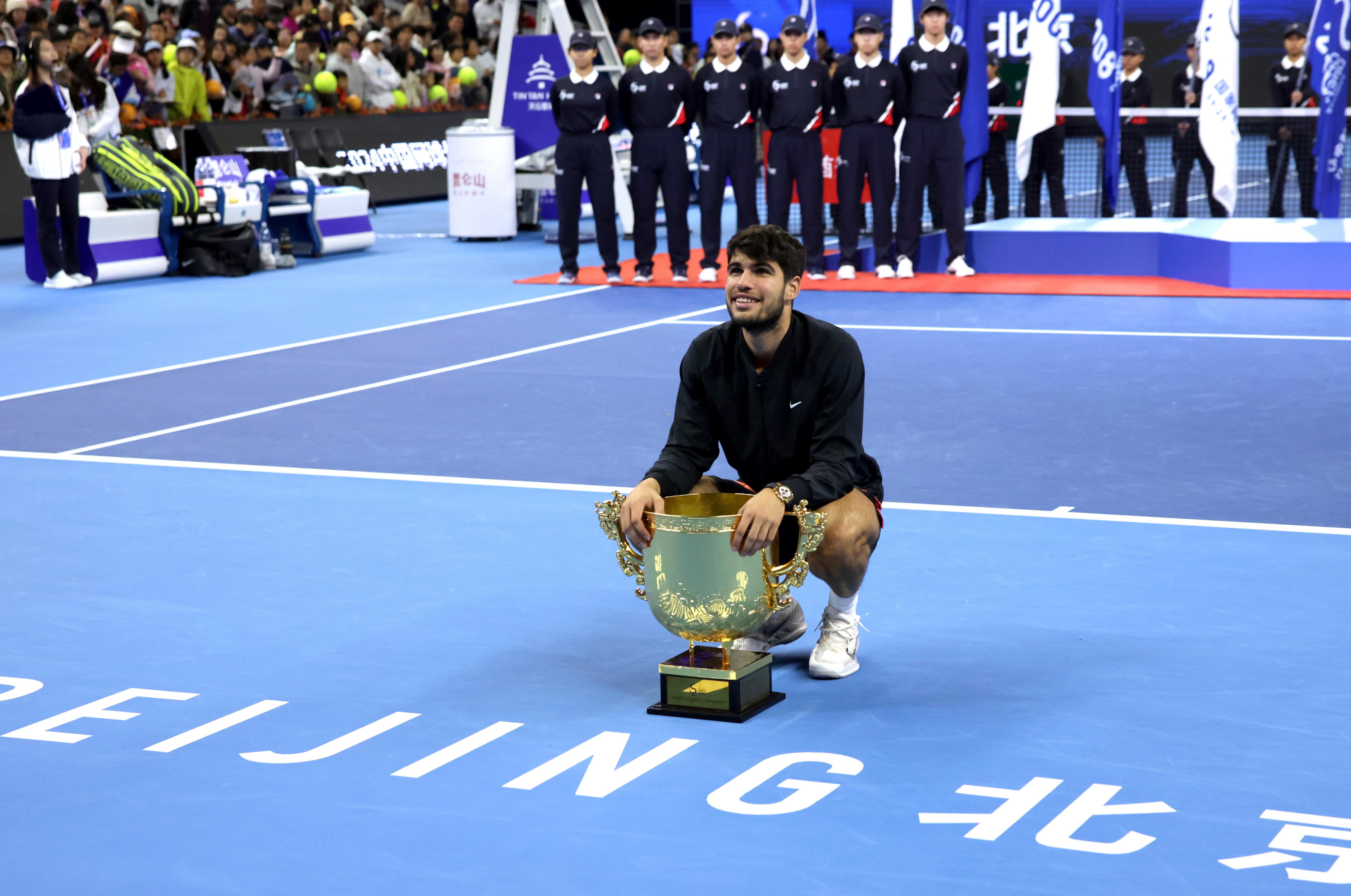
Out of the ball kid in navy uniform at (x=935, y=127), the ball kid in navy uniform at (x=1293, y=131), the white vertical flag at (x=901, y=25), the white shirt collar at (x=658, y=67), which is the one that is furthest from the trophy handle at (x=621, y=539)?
the ball kid in navy uniform at (x=1293, y=131)

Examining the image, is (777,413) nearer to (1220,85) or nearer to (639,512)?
(639,512)

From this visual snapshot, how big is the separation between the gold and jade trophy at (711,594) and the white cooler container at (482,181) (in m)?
14.6

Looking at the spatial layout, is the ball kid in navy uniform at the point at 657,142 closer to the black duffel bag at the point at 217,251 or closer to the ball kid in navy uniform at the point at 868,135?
the ball kid in navy uniform at the point at 868,135

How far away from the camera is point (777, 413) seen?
16.2 ft

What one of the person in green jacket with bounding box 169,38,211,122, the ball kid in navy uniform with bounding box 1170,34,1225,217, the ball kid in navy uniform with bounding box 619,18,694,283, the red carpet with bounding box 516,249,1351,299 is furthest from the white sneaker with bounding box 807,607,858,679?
the person in green jacket with bounding box 169,38,211,122

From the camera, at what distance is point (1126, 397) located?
959 centimetres

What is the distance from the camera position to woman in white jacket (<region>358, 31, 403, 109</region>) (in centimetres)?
2500

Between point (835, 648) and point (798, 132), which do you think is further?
point (798, 132)

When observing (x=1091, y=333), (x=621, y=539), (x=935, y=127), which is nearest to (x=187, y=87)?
(x=935, y=127)

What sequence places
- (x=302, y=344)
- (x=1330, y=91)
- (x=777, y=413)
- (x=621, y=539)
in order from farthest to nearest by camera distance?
(x=1330, y=91) < (x=302, y=344) < (x=777, y=413) < (x=621, y=539)

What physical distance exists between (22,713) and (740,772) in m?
2.04

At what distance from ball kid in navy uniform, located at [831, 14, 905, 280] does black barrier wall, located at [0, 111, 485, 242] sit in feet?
30.3

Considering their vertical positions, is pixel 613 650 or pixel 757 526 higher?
pixel 757 526

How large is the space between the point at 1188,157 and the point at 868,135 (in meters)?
5.03
